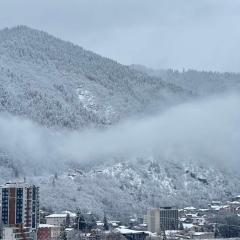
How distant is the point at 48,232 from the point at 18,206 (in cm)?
661

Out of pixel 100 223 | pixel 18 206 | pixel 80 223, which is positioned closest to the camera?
pixel 18 206

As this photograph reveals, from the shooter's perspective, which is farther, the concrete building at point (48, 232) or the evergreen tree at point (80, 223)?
the evergreen tree at point (80, 223)

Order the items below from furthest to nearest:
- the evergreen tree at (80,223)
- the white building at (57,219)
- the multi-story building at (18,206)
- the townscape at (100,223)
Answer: the white building at (57,219)
the evergreen tree at (80,223)
the townscape at (100,223)
the multi-story building at (18,206)

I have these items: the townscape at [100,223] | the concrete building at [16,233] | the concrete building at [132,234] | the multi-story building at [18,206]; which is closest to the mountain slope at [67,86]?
the townscape at [100,223]

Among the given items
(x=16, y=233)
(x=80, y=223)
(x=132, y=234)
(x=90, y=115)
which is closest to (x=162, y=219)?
(x=80, y=223)

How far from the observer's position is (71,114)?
157000mm

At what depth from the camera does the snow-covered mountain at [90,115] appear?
126m

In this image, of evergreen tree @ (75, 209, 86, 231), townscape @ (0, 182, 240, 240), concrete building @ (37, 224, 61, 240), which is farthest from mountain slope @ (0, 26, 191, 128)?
concrete building @ (37, 224, 61, 240)

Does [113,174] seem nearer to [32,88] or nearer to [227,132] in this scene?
[32,88]

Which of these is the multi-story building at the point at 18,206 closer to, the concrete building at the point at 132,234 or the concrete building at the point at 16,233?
the concrete building at the point at 16,233

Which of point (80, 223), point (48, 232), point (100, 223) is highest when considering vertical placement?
point (100, 223)

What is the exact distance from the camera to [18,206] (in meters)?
80.2

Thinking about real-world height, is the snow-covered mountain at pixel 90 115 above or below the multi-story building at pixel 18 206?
above

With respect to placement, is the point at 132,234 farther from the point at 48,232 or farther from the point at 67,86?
the point at 67,86
